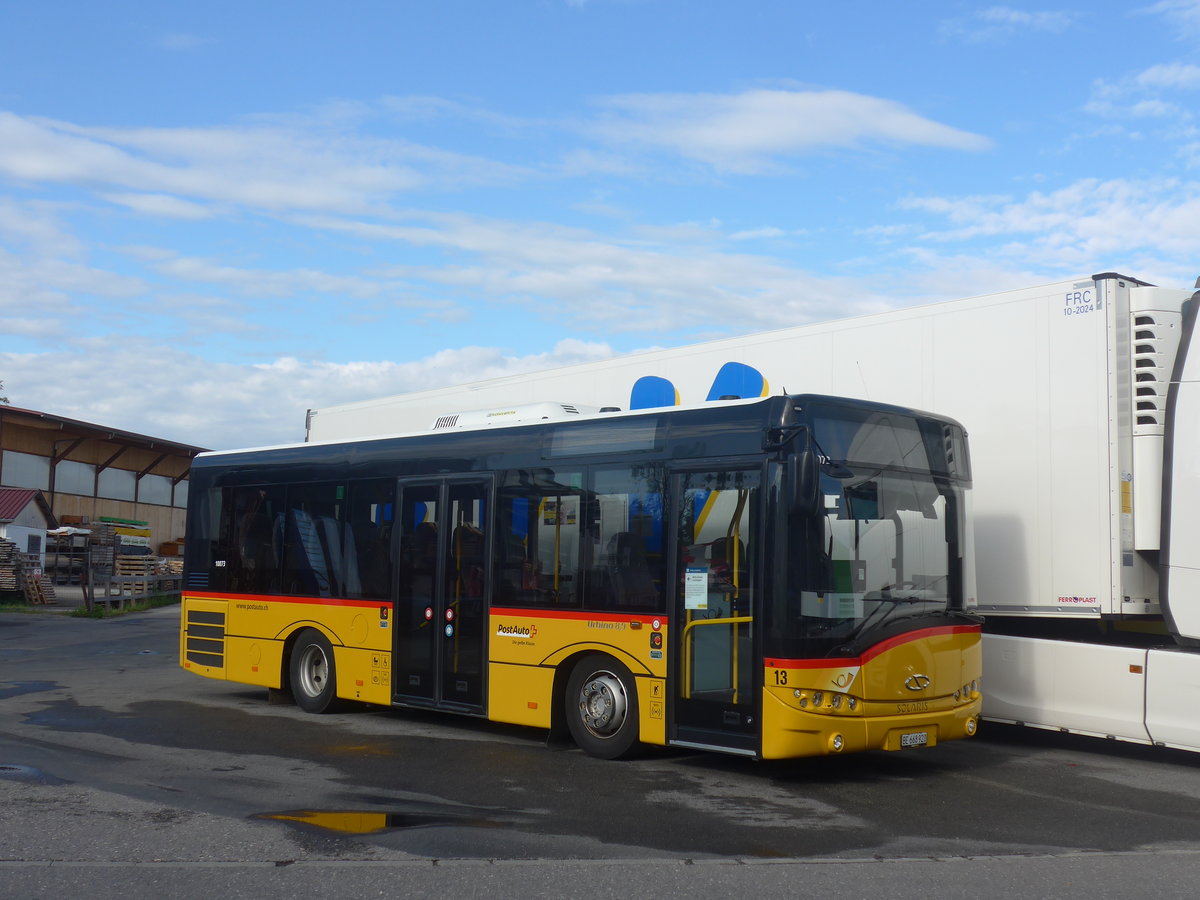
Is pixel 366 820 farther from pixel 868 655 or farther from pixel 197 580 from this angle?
pixel 197 580

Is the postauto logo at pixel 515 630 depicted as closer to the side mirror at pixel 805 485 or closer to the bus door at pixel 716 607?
the bus door at pixel 716 607

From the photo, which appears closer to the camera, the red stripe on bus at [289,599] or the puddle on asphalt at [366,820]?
the puddle on asphalt at [366,820]

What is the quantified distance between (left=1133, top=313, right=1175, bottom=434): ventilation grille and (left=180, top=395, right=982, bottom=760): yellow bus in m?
1.70

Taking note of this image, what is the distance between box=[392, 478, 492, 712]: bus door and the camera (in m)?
11.4

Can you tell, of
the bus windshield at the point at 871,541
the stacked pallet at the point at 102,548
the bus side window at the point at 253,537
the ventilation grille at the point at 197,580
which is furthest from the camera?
the stacked pallet at the point at 102,548

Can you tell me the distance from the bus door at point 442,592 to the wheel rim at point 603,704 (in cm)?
128

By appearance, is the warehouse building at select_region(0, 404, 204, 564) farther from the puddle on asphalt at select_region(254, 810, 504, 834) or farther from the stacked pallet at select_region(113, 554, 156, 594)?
the puddle on asphalt at select_region(254, 810, 504, 834)

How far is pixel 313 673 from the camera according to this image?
13305 millimetres

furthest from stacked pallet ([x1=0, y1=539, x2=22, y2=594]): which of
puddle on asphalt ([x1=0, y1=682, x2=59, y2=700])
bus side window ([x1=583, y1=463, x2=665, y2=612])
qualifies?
bus side window ([x1=583, y1=463, x2=665, y2=612])

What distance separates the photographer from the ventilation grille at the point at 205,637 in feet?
46.9

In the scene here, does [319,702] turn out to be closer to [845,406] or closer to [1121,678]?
[845,406]

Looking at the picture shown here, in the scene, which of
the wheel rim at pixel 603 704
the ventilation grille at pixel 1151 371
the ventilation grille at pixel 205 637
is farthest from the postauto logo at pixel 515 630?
the ventilation grille at pixel 1151 371

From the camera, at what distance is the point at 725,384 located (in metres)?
13.1

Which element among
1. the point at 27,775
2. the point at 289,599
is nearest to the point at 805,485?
the point at 27,775
